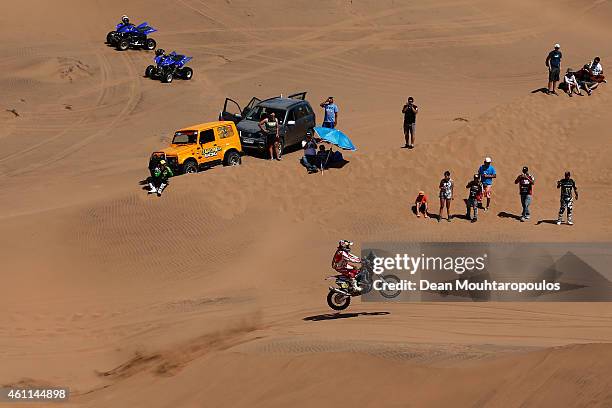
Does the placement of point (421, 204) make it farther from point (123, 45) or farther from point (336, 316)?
point (123, 45)

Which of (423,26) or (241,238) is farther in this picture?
(423,26)

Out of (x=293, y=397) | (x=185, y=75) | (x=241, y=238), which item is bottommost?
(x=293, y=397)

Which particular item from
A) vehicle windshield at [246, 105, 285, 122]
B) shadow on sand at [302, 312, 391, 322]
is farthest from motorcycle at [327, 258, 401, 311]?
vehicle windshield at [246, 105, 285, 122]

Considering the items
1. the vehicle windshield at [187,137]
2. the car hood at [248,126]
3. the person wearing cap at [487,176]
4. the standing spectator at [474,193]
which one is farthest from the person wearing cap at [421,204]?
the vehicle windshield at [187,137]

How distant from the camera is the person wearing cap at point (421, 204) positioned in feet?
72.3

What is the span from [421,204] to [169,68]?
14.5 meters

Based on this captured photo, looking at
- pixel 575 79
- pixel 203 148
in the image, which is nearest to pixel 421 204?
pixel 203 148

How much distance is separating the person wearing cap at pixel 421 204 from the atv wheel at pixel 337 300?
499 centimetres

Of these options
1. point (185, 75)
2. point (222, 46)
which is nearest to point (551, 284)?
point (185, 75)

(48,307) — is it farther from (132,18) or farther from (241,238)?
(132,18)

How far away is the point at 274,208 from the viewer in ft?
72.3

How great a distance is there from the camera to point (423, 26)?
39.3 m

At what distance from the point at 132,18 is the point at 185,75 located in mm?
5833

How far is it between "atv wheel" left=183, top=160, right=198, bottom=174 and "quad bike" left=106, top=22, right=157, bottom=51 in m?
12.0
